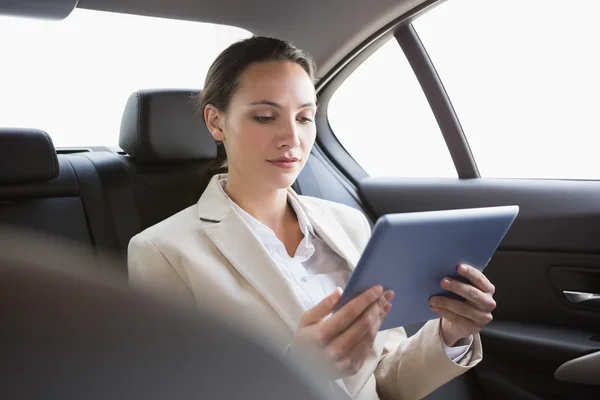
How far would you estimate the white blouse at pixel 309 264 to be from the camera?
142cm

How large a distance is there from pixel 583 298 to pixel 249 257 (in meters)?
0.99

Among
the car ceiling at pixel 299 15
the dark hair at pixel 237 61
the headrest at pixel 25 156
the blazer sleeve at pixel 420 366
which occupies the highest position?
the car ceiling at pixel 299 15

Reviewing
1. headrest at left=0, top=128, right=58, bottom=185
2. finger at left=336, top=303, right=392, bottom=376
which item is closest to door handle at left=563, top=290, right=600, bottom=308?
finger at left=336, top=303, right=392, bottom=376

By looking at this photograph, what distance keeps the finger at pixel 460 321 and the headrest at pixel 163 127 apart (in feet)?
2.66

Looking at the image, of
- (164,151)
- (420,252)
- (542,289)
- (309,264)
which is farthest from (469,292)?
(164,151)

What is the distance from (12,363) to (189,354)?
0.25ft

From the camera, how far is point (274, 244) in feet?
4.93

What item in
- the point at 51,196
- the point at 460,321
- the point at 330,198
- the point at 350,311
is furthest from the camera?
the point at 330,198

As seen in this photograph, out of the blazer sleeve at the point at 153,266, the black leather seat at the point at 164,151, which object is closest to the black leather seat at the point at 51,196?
the black leather seat at the point at 164,151

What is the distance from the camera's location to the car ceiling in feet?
6.15

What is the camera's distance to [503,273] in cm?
198

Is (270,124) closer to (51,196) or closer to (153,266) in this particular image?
(153,266)

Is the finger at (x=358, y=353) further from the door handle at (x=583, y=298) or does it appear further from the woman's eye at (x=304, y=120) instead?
the door handle at (x=583, y=298)

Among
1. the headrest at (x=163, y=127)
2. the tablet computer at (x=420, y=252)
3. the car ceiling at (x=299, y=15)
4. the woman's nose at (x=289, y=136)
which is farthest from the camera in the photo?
the car ceiling at (x=299, y=15)
